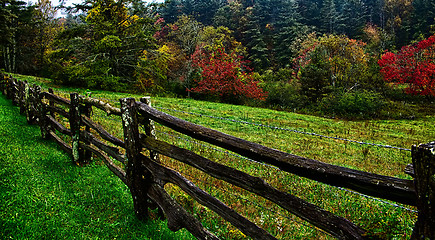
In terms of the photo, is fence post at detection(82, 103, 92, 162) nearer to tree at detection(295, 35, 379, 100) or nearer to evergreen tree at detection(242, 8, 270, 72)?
tree at detection(295, 35, 379, 100)

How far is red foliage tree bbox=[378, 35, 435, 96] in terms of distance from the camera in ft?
91.2

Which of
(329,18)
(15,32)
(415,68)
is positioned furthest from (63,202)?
(329,18)

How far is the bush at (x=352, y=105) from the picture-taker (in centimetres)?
2506

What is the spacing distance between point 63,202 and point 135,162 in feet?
4.36

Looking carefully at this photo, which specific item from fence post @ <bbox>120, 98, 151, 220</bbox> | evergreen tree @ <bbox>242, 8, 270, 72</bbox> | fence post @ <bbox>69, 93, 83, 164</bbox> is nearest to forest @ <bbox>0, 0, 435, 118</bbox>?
evergreen tree @ <bbox>242, 8, 270, 72</bbox>

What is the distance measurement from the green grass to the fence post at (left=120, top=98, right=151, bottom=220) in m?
0.25

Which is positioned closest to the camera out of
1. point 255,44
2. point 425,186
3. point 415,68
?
point 425,186

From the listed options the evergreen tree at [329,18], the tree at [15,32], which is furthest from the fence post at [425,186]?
the evergreen tree at [329,18]

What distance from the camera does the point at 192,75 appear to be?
32.3 metres

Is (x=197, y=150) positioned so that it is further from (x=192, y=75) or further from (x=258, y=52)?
(x=258, y=52)

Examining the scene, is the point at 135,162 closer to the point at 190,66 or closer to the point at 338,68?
the point at 190,66

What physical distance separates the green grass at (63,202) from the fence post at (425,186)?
2620 millimetres

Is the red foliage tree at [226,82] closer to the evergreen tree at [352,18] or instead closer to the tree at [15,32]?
the tree at [15,32]

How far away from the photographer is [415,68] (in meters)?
29.2
